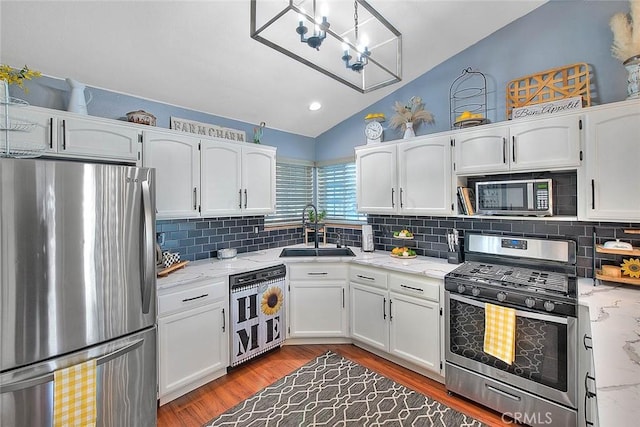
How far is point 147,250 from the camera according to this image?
1797 millimetres

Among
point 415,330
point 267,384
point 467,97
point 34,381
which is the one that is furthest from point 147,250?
point 467,97

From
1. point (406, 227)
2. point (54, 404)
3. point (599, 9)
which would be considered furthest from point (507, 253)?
point (54, 404)

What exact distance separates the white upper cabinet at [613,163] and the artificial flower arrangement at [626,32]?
40cm

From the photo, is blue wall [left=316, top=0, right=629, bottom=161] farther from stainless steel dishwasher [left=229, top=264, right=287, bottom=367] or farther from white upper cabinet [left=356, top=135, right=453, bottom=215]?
stainless steel dishwasher [left=229, top=264, right=287, bottom=367]

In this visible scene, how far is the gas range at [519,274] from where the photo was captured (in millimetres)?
1856

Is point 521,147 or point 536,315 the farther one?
point 521,147

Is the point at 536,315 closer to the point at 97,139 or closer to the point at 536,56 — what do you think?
the point at 536,56

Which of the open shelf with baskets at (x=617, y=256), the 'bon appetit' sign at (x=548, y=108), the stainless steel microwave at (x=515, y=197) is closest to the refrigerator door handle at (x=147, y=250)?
the stainless steel microwave at (x=515, y=197)

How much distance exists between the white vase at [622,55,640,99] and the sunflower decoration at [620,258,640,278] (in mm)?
1083

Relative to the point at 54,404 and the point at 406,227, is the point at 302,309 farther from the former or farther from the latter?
the point at 54,404

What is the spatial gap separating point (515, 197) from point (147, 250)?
2.75 m

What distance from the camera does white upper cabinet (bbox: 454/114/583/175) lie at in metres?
2.02

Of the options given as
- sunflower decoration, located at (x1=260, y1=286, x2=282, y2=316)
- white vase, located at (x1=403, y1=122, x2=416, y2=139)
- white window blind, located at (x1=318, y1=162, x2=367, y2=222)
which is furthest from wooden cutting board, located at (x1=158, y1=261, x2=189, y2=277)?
white vase, located at (x1=403, y1=122, x2=416, y2=139)

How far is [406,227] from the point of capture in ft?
10.6
